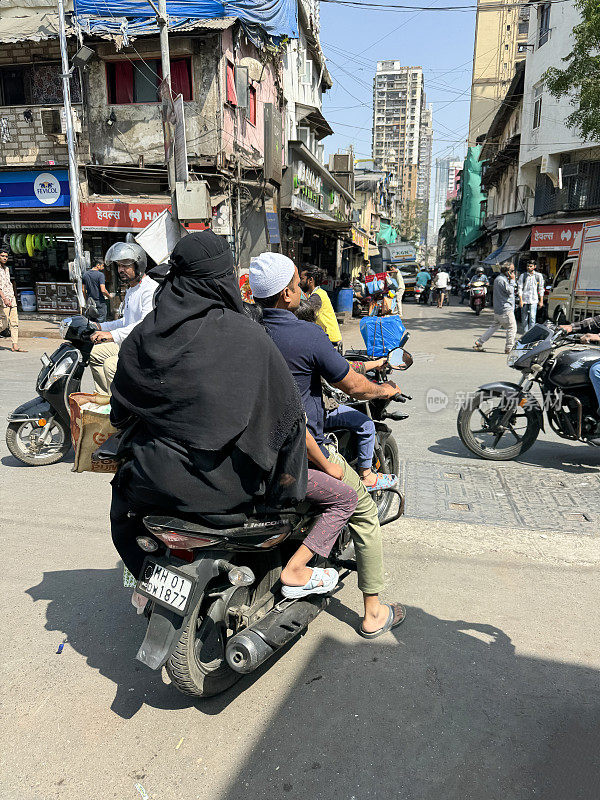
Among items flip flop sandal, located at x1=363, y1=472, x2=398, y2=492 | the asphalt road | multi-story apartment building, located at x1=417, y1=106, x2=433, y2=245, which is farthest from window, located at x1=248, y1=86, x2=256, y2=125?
multi-story apartment building, located at x1=417, y1=106, x2=433, y2=245

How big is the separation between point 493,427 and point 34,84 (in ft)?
53.2

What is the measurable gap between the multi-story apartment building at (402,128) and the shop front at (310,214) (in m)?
74.5

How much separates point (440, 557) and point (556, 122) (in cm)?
2590

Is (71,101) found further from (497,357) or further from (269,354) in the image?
(269,354)

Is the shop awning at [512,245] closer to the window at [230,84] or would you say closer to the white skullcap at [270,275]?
the window at [230,84]

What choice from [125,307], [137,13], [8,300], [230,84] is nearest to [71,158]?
[137,13]

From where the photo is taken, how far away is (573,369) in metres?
5.14

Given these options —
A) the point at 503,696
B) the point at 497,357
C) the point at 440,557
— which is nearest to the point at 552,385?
the point at 440,557

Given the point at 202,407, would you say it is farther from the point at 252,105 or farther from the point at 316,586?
the point at 252,105

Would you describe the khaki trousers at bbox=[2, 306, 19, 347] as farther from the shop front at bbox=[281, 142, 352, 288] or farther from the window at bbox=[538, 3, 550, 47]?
the window at bbox=[538, 3, 550, 47]

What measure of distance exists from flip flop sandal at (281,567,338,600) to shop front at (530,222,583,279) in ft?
78.3

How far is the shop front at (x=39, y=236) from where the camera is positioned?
16.2 metres

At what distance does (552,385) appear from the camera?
5305 millimetres

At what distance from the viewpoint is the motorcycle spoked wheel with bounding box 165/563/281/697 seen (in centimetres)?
222
